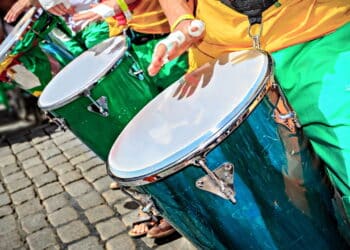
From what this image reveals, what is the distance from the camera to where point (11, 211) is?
3256 mm

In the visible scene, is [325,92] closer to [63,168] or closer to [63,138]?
[63,168]

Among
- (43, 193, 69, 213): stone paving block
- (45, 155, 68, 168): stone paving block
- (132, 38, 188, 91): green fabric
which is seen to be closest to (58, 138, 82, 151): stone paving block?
(45, 155, 68, 168): stone paving block

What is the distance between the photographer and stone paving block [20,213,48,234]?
2.94 metres

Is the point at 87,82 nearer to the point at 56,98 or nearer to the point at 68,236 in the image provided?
the point at 56,98

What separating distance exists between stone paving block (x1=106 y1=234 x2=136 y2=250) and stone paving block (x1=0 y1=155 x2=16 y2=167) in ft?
6.16

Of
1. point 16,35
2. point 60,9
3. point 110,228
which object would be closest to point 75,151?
point 16,35

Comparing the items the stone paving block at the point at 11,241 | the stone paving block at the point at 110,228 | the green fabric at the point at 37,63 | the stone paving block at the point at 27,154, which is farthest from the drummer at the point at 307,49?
the stone paving block at the point at 27,154

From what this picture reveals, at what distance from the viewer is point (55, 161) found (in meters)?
3.88

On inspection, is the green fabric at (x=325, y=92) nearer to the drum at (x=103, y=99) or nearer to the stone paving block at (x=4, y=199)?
the drum at (x=103, y=99)

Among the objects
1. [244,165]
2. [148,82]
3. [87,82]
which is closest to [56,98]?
[87,82]

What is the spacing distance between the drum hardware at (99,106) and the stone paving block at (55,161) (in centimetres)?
178

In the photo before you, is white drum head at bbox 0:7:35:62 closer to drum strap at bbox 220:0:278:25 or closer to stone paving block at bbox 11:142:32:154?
stone paving block at bbox 11:142:32:154

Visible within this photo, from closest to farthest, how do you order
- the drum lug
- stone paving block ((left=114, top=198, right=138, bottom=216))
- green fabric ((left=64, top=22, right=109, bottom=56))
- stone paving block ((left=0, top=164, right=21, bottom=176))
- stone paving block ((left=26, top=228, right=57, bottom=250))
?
the drum lug, stone paving block ((left=26, top=228, right=57, bottom=250)), stone paving block ((left=114, top=198, right=138, bottom=216)), green fabric ((left=64, top=22, right=109, bottom=56)), stone paving block ((left=0, top=164, right=21, bottom=176))

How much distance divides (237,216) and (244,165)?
5.6 inches
